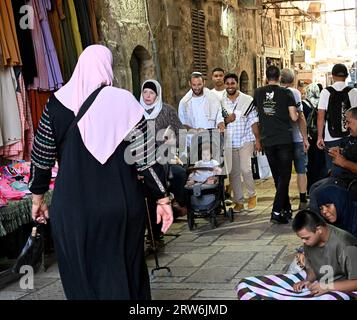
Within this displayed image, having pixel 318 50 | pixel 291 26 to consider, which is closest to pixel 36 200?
pixel 291 26

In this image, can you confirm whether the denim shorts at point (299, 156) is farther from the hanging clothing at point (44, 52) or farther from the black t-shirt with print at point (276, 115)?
the hanging clothing at point (44, 52)

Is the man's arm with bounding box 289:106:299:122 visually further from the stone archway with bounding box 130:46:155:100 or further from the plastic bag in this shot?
the stone archway with bounding box 130:46:155:100

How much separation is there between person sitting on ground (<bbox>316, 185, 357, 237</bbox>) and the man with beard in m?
2.89

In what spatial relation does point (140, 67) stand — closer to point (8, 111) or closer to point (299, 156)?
point (299, 156)

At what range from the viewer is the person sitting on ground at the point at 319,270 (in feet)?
11.9

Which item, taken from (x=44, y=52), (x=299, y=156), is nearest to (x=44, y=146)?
(x=44, y=52)

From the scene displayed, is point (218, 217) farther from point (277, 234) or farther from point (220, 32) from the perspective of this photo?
point (220, 32)

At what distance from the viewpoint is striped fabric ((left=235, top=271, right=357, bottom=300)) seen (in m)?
3.61

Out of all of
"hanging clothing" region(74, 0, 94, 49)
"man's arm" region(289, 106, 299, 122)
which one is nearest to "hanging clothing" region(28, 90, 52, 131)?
"hanging clothing" region(74, 0, 94, 49)

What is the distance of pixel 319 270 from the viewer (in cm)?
382

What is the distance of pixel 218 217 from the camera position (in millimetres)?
7480

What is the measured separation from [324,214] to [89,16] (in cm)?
408

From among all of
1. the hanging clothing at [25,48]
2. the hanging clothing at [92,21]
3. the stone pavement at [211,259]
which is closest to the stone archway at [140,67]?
the hanging clothing at [92,21]

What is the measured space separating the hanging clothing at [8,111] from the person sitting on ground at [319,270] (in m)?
2.97
